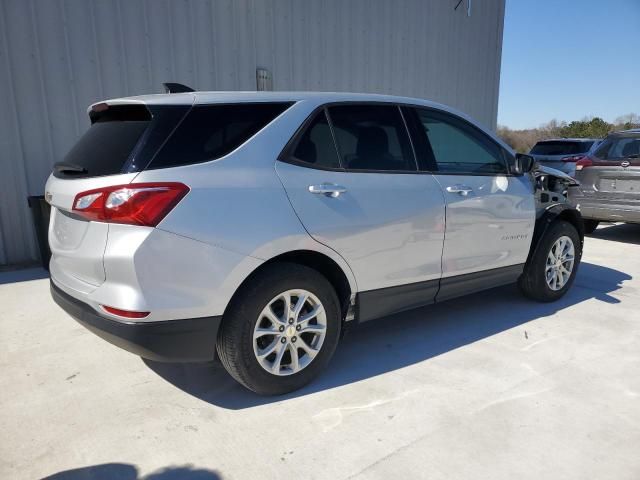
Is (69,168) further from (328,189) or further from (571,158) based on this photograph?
(571,158)

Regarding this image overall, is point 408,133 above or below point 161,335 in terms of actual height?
above

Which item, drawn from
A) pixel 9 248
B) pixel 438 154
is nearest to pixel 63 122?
pixel 9 248

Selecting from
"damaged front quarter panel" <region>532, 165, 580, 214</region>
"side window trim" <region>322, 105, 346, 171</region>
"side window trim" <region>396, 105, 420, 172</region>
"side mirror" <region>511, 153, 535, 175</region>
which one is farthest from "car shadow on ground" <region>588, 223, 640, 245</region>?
"side window trim" <region>322, 105, 346, 171</region>

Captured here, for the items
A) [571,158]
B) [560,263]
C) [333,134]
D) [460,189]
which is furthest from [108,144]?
[571,158]

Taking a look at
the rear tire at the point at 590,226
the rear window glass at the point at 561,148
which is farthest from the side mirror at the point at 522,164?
the rear window glass at the point at 561,148

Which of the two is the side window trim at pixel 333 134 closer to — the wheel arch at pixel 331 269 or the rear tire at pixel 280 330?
the wheel arch at pixel 331 269

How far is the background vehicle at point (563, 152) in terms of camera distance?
447 inches

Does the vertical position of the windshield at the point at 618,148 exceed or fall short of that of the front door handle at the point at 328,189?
it exceeds it

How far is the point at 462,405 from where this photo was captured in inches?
105

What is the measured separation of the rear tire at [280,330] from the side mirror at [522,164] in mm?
2052

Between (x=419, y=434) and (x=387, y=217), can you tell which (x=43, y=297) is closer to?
(x=387, y=217)

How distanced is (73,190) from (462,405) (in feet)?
7.89

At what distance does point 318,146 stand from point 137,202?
43.2 inches

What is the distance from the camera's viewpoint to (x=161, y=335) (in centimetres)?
225
